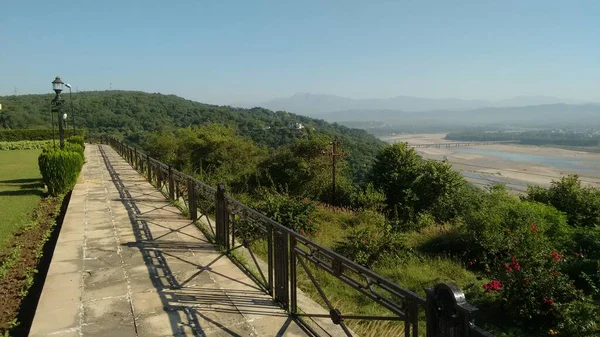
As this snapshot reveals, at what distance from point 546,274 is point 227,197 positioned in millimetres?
5066

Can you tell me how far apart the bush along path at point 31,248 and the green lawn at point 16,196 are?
17 centimetres

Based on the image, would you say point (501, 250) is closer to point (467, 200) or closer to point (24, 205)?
point (467, 200)

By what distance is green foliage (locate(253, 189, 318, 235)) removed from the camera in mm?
9508

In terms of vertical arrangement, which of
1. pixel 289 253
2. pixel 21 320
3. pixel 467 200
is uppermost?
pixel 289 253

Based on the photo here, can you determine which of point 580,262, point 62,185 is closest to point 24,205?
point 62,185

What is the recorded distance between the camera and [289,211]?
9805 mm

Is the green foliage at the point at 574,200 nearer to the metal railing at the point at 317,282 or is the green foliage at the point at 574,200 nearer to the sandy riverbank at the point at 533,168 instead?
the metal railing at the point at 317,282

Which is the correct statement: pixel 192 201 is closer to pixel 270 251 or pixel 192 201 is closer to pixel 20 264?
pixel 20 264

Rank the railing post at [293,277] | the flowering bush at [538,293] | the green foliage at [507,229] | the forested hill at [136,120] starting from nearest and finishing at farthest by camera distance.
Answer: the railing post at [293,277] → the flowering bush at [538,293] → the green foliage at [507,229] → the forested hill at [136,120]

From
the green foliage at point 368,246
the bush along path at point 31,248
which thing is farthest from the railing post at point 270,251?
the green foliage at point 368,246

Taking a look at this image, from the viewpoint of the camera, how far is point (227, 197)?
18.7 feet

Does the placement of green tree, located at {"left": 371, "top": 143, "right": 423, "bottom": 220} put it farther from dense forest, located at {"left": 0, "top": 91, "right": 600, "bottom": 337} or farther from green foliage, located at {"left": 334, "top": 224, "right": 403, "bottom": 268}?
green foliage, located at {"left": 334, "top": 224, "right": 403, "bottom": 268}

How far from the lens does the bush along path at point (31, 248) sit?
4098mm

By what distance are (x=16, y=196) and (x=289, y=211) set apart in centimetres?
718
